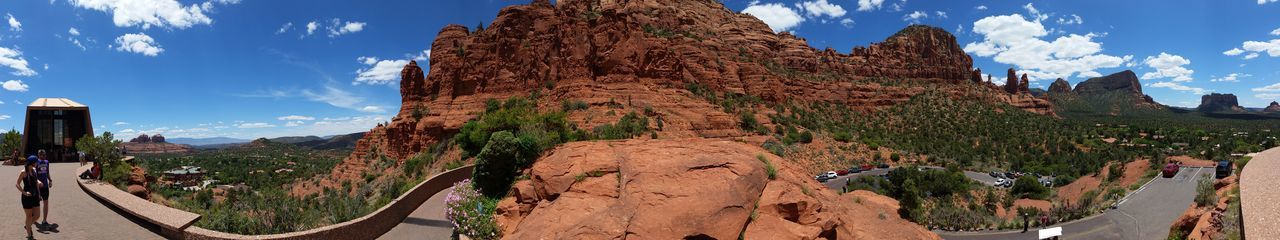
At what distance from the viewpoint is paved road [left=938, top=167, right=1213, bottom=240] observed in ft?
78.2

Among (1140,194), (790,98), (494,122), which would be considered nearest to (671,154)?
(494,122)

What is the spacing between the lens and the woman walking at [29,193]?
823cm

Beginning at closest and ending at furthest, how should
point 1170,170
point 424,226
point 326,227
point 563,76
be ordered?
point 326,227
point 424,226
point 1170,170
point 563,76

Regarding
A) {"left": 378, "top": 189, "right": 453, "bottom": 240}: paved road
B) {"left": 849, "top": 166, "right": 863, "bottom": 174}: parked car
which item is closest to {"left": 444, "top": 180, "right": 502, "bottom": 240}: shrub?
{"left": 378, "top": 189, "right": 453, "bottom": 240}: paved road

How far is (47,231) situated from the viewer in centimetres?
877

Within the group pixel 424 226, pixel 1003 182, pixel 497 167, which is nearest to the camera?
pixel 424 226

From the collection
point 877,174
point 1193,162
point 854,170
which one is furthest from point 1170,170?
point 854,170

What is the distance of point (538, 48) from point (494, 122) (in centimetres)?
2522

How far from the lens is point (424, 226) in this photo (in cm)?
1329

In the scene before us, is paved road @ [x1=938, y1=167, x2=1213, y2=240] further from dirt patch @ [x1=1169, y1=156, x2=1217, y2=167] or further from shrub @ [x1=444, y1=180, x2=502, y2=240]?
shrub @ [x1=444, y1=180, x2=502, y2=240]

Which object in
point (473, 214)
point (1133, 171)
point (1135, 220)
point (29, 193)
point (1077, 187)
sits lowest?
point (1077, 187)

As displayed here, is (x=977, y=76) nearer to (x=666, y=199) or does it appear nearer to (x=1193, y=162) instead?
(x=1193, y=162)

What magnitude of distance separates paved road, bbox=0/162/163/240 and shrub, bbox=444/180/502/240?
207 inches

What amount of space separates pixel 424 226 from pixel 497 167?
2566 millimetres
